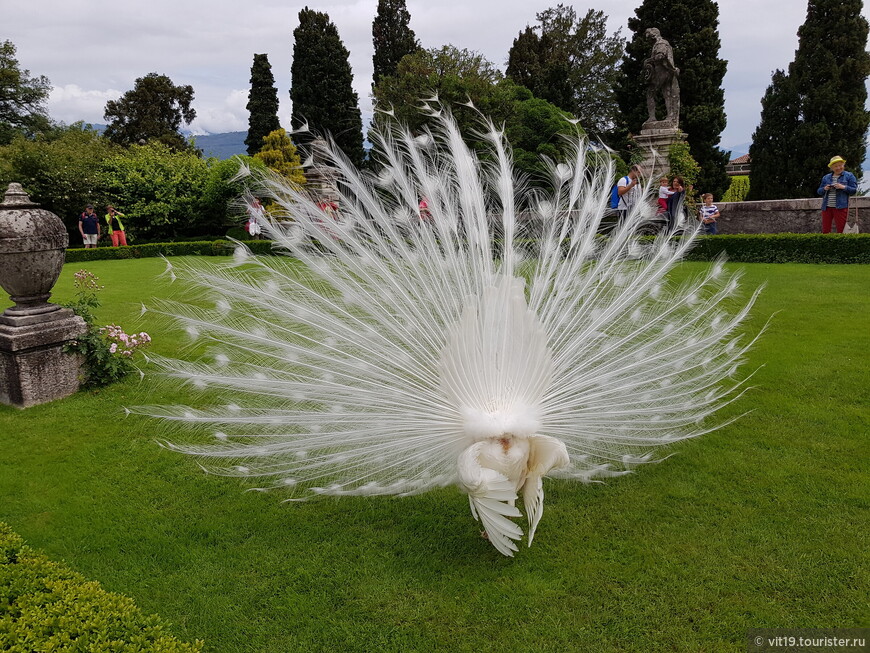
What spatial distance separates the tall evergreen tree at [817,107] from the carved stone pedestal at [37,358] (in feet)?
98.1

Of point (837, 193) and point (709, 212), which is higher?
point (837, 193)

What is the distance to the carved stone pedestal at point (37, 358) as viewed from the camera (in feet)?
20.0

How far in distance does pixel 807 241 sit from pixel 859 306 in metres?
4.75

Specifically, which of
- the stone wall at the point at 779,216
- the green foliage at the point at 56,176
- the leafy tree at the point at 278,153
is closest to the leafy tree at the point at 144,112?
the leafy tree at the point at 278,153

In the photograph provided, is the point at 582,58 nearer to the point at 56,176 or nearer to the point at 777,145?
the point at 777,145

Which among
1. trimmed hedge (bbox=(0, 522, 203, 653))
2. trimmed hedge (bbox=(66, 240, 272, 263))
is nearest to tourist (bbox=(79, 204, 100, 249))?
trimmed hedge (bbox=(66, 240, 272, 263))

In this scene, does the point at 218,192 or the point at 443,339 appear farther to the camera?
the point at 218,192

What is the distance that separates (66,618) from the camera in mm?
2584

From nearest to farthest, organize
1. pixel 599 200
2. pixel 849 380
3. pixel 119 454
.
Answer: pixel 599 200, pixel 119 454, pixel 849 380

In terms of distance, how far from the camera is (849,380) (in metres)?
6.02

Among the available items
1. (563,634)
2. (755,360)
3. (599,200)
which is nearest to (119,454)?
(563,634)

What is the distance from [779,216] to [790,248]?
319 centimetres

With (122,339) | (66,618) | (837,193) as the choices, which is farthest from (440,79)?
(66,618)

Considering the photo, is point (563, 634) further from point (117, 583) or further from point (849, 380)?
point (849, 380)
